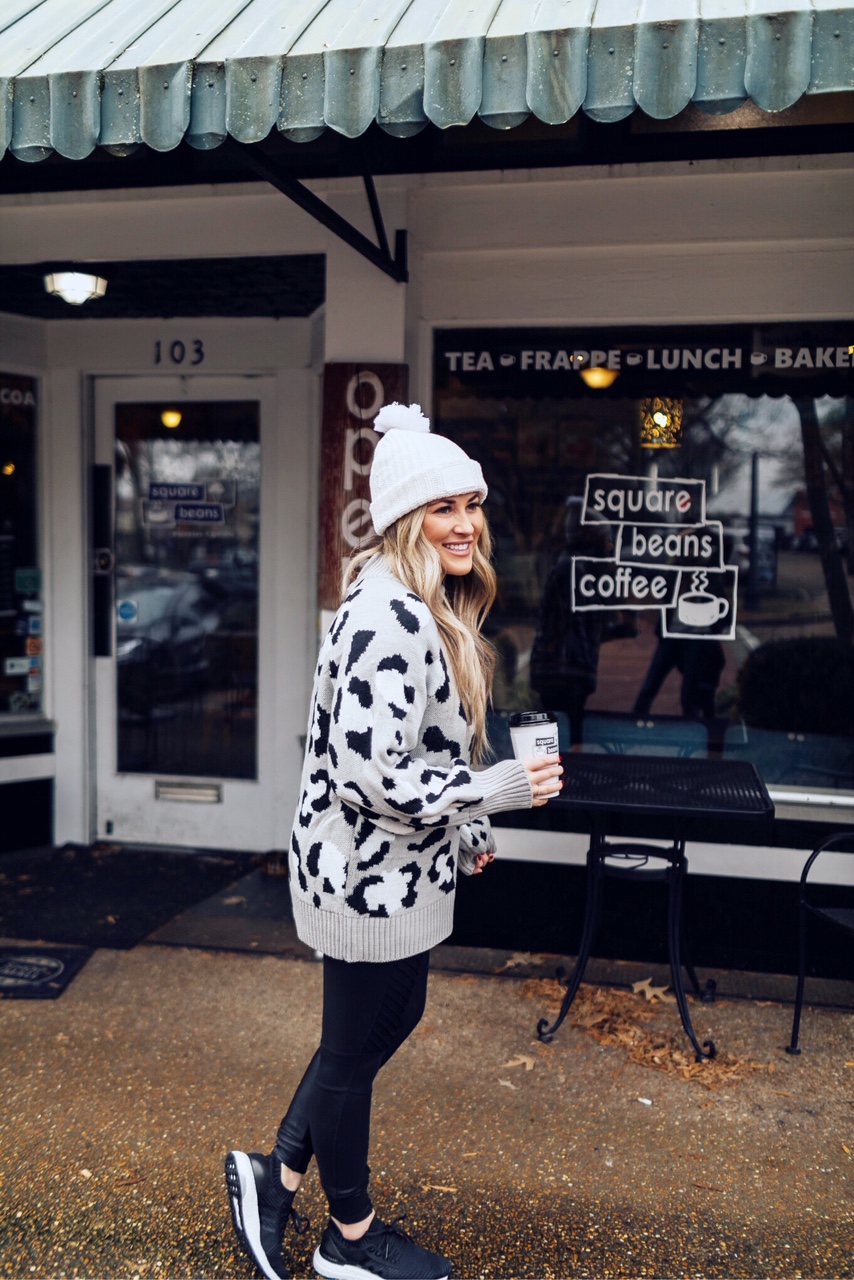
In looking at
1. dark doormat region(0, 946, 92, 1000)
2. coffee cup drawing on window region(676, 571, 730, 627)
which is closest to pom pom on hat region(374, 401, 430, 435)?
coffee cup drawing on window region(676, 571, 730, 627)

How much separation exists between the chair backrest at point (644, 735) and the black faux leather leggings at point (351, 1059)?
2.40 m

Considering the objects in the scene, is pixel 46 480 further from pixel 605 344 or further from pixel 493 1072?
pixel 493 1072

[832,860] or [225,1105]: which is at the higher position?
[832,860]

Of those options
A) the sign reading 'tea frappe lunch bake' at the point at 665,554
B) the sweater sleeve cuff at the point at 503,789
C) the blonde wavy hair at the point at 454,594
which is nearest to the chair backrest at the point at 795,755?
the sign reading 'tea frappe lunch bake' at the point at 665,554

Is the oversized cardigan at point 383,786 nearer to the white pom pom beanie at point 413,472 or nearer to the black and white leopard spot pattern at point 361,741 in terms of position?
the black and white leopard spot pattern at point 361,741

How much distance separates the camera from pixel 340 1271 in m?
2.64

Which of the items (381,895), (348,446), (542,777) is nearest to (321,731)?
(381,895)

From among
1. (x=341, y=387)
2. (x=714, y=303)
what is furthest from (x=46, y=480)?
(x=714, y=303)

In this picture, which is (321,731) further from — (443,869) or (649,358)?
(649,358)

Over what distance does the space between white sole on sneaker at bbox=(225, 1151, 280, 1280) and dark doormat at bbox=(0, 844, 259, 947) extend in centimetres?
217

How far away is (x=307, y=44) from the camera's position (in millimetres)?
3096

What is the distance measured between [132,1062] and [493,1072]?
124cm

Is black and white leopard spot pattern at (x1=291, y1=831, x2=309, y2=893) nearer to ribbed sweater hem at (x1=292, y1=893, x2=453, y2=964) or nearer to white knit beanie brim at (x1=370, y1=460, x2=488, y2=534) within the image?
ribbed sweater hem at (x1=292, y1=893, x2=453, y2=964)

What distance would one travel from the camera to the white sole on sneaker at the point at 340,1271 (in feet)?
8.64
